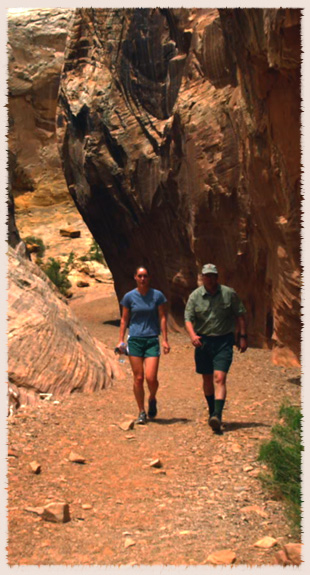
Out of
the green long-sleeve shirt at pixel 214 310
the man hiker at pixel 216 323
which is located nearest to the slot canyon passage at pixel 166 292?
the man hiker at pixel 216 323

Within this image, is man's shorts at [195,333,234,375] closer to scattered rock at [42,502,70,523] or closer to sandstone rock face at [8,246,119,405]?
→ sandstone rock face at [8,246,119,405]

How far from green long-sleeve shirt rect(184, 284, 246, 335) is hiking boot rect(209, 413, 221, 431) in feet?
2.38

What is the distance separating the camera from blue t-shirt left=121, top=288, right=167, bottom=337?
647 centimetres

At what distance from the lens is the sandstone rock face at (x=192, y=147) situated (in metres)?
7.67

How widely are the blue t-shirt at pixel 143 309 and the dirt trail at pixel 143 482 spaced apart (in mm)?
872

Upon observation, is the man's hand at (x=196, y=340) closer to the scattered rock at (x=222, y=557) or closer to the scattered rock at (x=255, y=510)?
the scattered rock at (x=255, y=510)

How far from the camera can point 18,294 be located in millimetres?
7484

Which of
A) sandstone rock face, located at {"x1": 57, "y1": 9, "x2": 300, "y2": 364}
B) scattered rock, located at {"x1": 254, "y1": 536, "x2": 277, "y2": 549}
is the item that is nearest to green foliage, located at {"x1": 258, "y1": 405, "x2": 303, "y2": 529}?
scattered rock, located at {"x1": 254, "y1": 536, "x2": 277, "y2": 549}

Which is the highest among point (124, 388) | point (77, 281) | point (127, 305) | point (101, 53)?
point (101, 53)

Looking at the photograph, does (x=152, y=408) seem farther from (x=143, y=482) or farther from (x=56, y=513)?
(x=56, y=513)

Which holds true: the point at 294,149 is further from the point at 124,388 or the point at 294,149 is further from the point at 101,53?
the point at 101,53

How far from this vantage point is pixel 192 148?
12.2 meters

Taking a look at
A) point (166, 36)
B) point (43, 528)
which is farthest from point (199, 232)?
point (43, 528)

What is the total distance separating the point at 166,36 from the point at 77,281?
13960 mm
